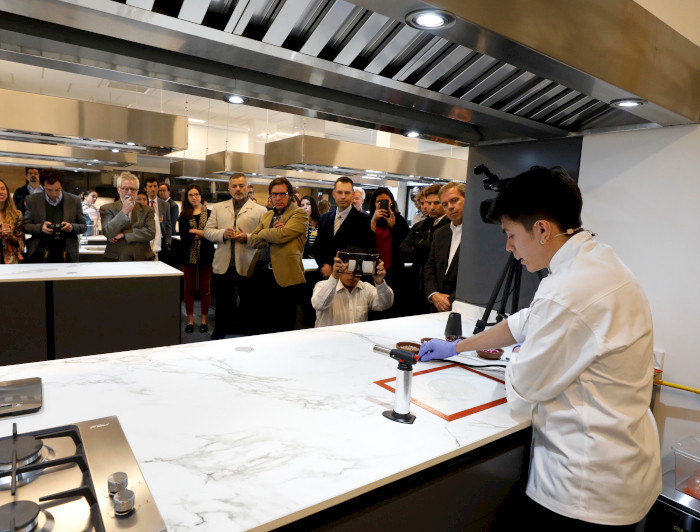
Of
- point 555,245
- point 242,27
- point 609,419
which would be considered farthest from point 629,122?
point 242,27

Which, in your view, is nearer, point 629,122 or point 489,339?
point 489,339

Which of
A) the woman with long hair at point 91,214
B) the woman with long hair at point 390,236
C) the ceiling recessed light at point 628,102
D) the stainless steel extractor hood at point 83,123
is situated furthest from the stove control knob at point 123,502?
the woman with long hair at point 91,214

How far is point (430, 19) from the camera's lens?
2.69ft

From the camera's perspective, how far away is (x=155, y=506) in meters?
0.67

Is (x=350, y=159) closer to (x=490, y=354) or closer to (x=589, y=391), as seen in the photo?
(x=490, y=354)

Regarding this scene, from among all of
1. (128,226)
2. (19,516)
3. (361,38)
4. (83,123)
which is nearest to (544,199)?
(361,38)

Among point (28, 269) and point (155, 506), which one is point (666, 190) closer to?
point (155, 506)

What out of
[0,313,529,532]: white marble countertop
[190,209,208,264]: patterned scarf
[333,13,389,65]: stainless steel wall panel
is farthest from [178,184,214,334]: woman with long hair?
[333,13,389,65]: stainless steel wall panel

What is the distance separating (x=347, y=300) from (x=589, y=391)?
151 centimetres

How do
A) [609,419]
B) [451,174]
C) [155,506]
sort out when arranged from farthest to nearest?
1. [451,174]
2. [609,419]
3. [155,506]

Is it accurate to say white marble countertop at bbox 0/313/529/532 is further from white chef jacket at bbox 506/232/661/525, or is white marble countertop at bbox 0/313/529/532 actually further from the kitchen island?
the kitchen island

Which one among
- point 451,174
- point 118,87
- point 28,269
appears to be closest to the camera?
point 28,269

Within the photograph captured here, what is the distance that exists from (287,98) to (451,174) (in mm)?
3634

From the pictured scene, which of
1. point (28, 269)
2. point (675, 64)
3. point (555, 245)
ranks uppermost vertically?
point (675, 64)
